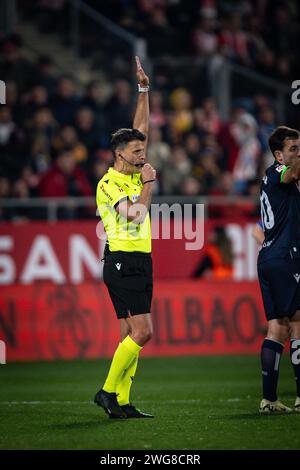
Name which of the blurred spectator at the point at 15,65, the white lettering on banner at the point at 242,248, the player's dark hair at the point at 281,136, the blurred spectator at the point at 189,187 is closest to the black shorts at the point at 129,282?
the player's dark hair at the point at 281,136

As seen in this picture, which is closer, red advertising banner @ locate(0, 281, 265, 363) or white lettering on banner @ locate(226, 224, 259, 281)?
red advertising banner @ locate(0, 281, 265, 363)

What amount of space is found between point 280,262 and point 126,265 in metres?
1.38

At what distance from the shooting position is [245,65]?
22.7m

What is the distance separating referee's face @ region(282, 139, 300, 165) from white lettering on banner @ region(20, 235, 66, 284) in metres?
9.14

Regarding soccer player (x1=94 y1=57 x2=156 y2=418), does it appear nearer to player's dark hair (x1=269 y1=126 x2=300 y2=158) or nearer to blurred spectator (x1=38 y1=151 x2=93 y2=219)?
player's dark hair (x1=269 y1=126 x2=300 y2=158)

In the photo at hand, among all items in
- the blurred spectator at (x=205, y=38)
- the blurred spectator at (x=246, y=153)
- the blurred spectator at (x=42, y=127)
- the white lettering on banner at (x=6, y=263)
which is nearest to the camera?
the white lettering on banner at (x=6, y=263)

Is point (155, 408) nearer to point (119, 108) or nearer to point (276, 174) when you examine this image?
point (276, 174)

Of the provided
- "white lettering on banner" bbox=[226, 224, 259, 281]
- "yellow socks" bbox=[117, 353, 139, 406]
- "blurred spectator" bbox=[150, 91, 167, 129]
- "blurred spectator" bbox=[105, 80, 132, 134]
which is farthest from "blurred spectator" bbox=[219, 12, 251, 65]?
"yellow socks" bbox=[117, 353, 139, 406]

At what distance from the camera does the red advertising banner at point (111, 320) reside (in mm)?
16516

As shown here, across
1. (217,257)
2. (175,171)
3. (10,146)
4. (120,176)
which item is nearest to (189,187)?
(175,171)

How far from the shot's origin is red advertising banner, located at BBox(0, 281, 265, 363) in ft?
54.2

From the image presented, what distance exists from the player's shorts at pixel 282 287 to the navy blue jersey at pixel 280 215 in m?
0.08

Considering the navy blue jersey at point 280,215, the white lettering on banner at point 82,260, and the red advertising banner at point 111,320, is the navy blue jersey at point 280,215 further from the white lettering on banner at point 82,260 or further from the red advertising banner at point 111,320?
the white lettering on banner at point 82,260
